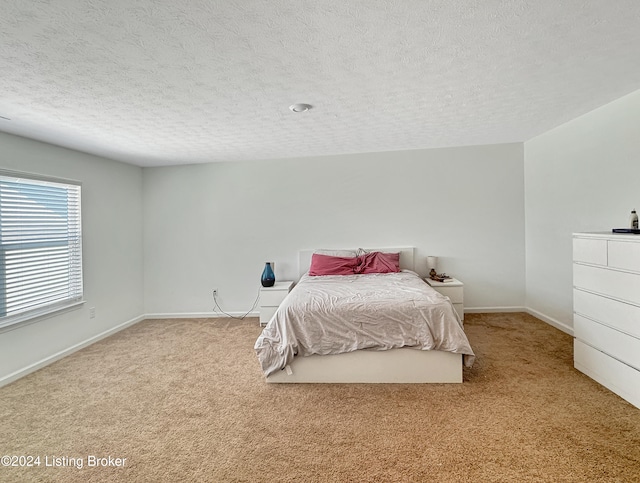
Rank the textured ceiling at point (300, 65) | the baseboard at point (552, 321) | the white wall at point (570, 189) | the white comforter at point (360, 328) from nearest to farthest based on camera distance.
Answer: the textured ceiling at point (300, 65), the white comforter at point (360, 328), the white wall at point (570, 189), the baseboard at point (552, 321)

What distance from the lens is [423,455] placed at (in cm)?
162

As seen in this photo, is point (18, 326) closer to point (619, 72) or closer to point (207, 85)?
point (207, 85)

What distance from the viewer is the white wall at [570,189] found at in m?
2.54

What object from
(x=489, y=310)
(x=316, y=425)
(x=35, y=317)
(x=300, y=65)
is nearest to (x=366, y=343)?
(x=316, y=425)

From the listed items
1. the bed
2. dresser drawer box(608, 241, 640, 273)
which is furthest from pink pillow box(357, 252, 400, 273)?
dresser drawer box(608, 241, 640, 273)

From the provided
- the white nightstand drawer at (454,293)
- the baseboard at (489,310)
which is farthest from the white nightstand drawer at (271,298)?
the baseboard at (489,310)

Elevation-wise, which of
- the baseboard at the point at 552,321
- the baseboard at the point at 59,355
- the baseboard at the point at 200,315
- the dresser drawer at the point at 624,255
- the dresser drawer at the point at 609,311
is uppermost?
the dresser drawer at the point at 624,255

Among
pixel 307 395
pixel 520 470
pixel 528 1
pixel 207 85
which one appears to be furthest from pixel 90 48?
pixel 520 470

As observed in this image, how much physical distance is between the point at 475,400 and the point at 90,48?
3329mm

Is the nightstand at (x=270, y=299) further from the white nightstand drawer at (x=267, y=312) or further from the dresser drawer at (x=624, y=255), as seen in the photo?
the dresser drawer at (x=624, y=255)

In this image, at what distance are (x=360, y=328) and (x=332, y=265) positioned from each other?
152cm

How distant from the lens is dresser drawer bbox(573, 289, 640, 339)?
6.50ft

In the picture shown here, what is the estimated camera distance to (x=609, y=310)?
2.15 m

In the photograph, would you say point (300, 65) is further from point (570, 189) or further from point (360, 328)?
point (570, 189)
